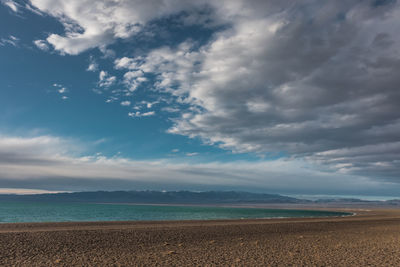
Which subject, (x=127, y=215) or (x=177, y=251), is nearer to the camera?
(x=177, y=251)

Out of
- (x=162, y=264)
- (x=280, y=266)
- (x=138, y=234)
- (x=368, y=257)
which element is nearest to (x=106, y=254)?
(x=162, y=264)

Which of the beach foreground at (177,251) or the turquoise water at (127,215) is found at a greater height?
the beach foreground at (177,251)

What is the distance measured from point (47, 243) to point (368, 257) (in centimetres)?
2286

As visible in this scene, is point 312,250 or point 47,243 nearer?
point 312,250

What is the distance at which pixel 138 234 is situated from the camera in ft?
84.8

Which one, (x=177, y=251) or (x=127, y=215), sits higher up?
(x=177, y=251)

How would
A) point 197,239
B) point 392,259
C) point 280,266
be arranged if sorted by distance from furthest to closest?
point 197,239, point 392,259, point 280,266

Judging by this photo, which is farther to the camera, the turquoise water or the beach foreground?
the turquoise water

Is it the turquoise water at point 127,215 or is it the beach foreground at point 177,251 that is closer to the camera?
the beach foreground at point 177,251

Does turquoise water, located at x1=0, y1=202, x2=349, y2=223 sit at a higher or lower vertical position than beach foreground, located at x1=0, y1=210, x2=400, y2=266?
lower

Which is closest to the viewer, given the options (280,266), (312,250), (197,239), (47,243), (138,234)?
(280,266)

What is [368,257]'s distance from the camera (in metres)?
16.6

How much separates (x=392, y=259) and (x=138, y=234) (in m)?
20.4

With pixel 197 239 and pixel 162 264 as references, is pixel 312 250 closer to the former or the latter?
pixel 197 239
